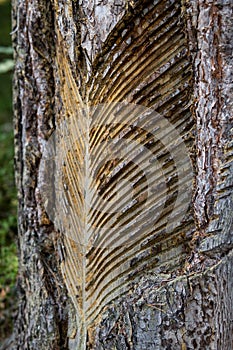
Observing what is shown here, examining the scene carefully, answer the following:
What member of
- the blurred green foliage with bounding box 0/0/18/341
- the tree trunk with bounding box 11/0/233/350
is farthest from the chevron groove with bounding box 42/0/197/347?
the blurred green foliage with bounding box 0/0/18/341

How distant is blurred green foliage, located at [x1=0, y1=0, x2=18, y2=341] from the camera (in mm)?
3820

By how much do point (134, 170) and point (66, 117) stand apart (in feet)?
1.54

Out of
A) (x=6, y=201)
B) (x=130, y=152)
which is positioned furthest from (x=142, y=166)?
(x=6, y=201)

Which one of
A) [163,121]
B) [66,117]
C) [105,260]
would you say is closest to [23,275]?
[105,260]

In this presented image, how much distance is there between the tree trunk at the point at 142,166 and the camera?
2084 millimetres

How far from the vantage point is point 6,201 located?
5.34m

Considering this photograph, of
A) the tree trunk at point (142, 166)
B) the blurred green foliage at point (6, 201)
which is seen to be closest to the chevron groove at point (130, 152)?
the tree trunk at point (142, 166)

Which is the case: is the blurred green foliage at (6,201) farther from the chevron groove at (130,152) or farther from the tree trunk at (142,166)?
the chevron groove at (130,152)

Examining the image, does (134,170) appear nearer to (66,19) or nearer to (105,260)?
(105,260)

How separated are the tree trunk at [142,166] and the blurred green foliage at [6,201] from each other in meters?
1.31

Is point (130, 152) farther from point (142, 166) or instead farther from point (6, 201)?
point (6, 201)

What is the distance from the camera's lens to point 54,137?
2.64 m

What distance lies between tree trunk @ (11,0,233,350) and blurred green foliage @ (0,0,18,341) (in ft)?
4.31

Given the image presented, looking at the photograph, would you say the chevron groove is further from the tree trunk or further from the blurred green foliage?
the blurred green foliage
